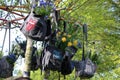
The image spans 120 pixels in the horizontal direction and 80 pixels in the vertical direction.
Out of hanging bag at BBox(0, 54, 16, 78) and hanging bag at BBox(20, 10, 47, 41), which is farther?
hanging bag at BBox(0, 54, 16, 78)

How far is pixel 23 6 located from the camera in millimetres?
6672

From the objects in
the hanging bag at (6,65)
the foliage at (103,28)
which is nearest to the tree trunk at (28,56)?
the hanging bag at (6,65)

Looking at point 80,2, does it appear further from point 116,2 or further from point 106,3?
point 116,2

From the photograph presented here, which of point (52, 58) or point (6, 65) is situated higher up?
point (52, 58)

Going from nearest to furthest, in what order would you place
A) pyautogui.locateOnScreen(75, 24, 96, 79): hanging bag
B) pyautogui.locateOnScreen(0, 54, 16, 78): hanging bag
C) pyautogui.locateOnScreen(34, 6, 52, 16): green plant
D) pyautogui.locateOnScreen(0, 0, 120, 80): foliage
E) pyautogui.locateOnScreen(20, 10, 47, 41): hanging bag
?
pyautogui.locateOnScreen(20, 10, 47, 41): hanging bag, pyautogui.locateOnScreen(34, 6, 52, 16): green plant, pyautogui.locateOnScreen(0, 54, 16, 78): hanging bag, pyautogui.locateOnScreen(75, 24, 96, 79): hanging bag, pyautogui.locateOnScreen(0, 0, 120, 80): foliage

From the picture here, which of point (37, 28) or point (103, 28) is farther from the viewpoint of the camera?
point (103, 28)

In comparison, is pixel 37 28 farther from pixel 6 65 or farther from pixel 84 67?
pixel 84 67

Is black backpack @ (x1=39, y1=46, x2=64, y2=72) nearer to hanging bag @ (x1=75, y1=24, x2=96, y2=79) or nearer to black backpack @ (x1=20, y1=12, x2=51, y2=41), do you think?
black backpack @ (x1=20, y1=12, x2=51, y2=41)

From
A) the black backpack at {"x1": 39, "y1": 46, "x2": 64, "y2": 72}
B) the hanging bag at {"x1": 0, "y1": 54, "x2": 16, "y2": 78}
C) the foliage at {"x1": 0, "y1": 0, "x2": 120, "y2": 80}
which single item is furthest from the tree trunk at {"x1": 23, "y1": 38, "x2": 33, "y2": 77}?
the foliage at {"x1": 0, "y1": 0, "x2": 120, "y2": 80}

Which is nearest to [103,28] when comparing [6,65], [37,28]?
[6,65]

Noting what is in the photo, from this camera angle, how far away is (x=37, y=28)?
478cm

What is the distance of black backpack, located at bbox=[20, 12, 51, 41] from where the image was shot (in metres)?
4.76

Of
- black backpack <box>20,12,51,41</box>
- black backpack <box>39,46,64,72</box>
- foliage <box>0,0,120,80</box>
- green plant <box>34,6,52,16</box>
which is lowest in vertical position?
foliage <box>0,0,120,80</box>

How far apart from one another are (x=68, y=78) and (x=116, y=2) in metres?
3.54
